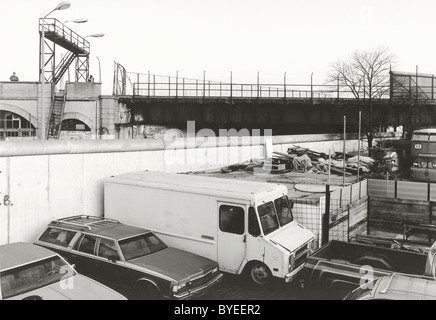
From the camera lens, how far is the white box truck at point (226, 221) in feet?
30.0

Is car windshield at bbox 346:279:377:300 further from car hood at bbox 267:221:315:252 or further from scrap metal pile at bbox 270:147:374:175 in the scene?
scrap metal pile at bbox 270:147:374:175

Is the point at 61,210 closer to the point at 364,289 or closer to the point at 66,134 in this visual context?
the point at 364,289

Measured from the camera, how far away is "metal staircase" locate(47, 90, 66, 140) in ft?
95.4

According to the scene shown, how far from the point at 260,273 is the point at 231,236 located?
999 mm

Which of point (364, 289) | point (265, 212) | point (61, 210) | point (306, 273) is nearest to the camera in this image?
point (364, 289)

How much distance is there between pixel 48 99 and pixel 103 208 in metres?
19.4

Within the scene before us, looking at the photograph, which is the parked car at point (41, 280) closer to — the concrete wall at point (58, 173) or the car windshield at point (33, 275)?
the car windshield at point (33, 275)

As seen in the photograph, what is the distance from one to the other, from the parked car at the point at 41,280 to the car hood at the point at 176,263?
1.26 m

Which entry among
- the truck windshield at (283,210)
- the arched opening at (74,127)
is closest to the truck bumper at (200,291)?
the truck windshield at (283,210)

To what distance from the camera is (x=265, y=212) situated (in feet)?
31.3

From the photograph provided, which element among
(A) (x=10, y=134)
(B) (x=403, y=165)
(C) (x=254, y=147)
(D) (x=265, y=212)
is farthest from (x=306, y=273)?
(A) (x=10, y=134)

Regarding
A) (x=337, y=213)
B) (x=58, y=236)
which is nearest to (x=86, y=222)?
(x=58, y=236)

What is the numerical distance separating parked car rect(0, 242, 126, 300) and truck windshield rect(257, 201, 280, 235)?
3.63 metres
